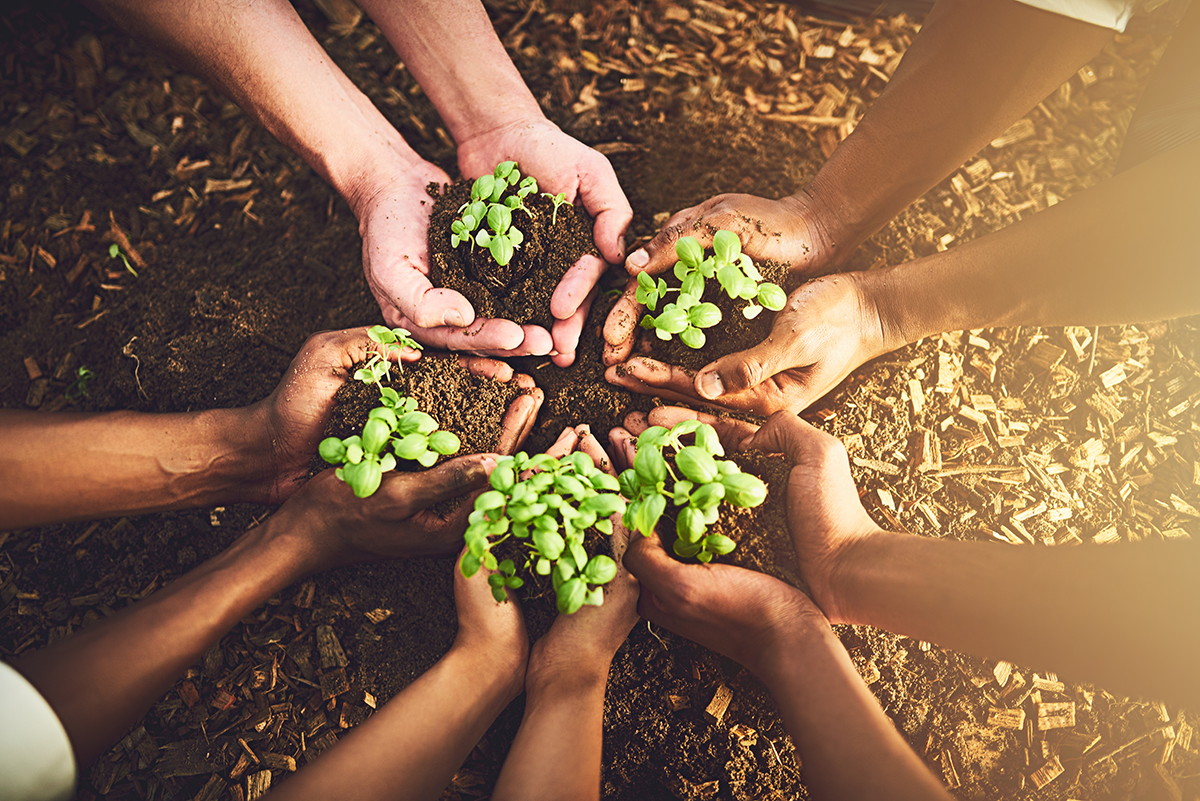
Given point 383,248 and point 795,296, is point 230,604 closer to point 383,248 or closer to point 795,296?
point 383,248

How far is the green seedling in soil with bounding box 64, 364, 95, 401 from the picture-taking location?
287cm

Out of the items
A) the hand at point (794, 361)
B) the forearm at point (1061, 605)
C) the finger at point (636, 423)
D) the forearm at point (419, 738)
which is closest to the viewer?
the forearm at point (1061, 605)

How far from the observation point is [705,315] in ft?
6.88

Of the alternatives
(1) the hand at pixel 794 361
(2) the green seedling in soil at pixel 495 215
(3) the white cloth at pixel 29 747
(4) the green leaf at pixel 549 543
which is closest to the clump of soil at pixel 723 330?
(1) the hand at pixel 794 361

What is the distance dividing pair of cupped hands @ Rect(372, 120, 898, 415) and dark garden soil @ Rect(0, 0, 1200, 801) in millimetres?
183

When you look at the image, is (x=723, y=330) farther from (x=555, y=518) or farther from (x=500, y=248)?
(x=555, y=518)

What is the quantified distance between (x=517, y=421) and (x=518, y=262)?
673mm

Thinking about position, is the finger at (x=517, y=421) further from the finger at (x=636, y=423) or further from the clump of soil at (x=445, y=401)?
the finger at (x=636, y=423)

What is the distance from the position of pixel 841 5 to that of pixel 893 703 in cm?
386

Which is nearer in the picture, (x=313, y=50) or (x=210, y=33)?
(x=210, y=33)

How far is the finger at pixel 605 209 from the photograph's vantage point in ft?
8.57

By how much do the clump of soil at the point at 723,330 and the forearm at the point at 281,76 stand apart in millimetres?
1575

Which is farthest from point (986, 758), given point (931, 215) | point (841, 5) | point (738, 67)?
point (841, 5)

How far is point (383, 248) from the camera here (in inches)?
99.7
